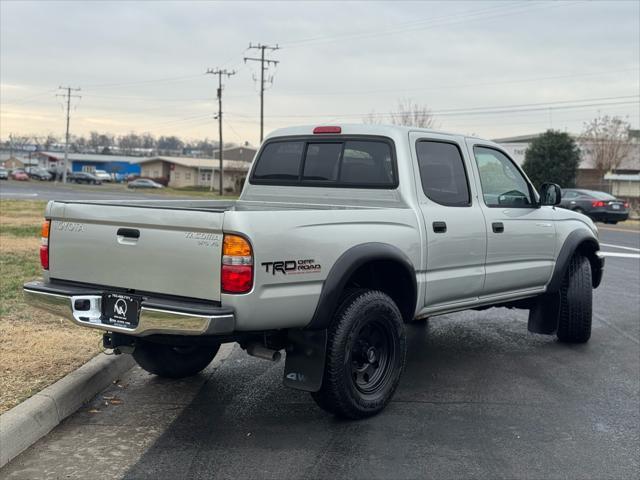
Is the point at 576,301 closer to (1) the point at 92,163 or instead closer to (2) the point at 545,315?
(2) the point at 545,315

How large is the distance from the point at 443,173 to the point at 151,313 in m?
2.77

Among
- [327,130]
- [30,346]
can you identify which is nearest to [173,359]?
[30,346]

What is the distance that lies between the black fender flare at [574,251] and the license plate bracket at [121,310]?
413cm

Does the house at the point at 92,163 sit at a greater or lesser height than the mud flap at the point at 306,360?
greater

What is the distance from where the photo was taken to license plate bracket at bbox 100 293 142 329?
4223mm

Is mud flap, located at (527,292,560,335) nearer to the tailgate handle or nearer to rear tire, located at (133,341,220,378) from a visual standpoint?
rear tire, located at (133,341,220,378)

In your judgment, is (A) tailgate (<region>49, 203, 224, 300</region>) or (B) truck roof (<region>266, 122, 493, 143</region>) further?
(B) truck roof (<region>266, 122, 493, 143</region>)

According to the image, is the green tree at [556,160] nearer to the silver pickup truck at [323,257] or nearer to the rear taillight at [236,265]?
the silver pickup truck at [323,257]

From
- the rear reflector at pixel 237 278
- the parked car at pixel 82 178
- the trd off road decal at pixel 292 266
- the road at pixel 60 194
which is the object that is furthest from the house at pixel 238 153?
the rear reflector at pixel 237 278

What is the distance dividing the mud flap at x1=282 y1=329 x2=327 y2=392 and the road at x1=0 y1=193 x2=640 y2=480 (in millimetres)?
349

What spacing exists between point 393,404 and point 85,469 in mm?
2248

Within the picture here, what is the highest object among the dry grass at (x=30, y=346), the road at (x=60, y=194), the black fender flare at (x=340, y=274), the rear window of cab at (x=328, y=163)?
the rear window of cab at (x=328, y=163)

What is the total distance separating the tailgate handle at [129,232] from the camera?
4.25m

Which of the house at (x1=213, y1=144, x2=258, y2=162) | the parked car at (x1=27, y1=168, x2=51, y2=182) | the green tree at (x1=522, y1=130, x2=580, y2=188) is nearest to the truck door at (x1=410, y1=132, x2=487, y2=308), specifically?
the green tree at (x1=522, y1=130, x2=580, y2=188)
